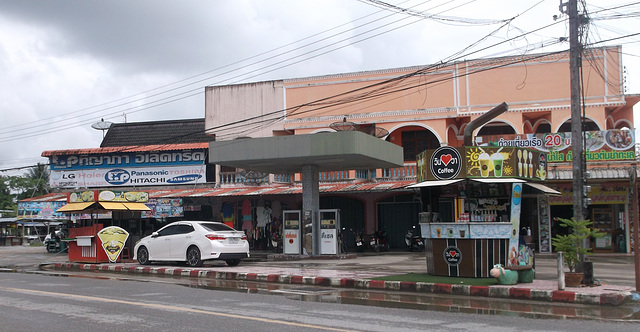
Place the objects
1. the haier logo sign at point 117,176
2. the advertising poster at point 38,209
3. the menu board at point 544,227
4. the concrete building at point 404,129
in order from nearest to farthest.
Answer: the concrete building at point 404,129 < the menu board at point 544,227 < the advertising poster at point 38,209 < the haier logo sign at point 117,176

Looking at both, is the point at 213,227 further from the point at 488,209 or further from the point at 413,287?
the point at 488,209

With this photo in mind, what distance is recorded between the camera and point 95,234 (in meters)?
22.0

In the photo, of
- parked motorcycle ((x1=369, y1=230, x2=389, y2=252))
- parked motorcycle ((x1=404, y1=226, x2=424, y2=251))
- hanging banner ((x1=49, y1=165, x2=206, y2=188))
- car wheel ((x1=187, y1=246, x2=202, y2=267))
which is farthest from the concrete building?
car wheel ((x1=187, y1=246, x2=202, y2=267))

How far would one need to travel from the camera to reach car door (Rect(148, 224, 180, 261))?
788 inches

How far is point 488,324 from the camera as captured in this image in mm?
9039

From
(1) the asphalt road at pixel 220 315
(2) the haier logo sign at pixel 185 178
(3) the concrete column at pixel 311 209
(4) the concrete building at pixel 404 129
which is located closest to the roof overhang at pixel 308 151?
(3) the concrete column at pixel 311 209

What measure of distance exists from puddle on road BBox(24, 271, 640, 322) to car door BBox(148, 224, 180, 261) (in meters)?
4.69

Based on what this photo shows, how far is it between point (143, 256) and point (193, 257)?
2.43 m

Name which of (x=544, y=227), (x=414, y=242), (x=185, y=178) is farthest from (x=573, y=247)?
(x=185, y=178)

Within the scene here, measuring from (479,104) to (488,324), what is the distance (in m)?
20.0

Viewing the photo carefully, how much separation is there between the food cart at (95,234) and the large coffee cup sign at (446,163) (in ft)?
42.0

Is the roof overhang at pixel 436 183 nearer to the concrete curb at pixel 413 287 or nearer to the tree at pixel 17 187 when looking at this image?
the concrete curb at pixel 413 287

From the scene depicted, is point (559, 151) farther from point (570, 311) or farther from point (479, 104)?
point (570, 311)

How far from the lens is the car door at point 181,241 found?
19469 mm
